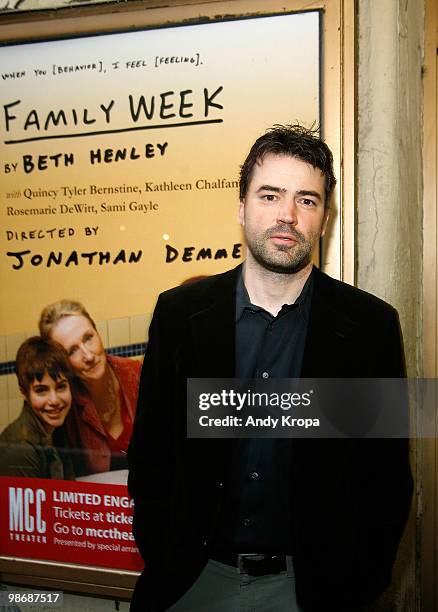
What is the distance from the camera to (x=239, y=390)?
1781 mm

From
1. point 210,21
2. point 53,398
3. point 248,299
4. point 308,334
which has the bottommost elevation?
point 53,398

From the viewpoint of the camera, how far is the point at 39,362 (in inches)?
92.1

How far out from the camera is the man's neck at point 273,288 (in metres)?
1.78

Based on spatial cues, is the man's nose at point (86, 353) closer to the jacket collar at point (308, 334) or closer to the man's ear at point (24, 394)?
the man's ear at point (24, 394)

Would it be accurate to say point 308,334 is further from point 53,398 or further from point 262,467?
point 53,398

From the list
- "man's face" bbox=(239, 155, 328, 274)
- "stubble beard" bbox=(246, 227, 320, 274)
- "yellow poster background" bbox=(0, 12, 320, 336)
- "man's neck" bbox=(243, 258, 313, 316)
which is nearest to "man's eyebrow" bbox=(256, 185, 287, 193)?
"man's face" bbox=(239, 155, 328, 274)

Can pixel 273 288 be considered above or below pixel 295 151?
below

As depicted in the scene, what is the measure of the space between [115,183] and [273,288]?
0.82 meters

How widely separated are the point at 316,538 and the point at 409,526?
639mm

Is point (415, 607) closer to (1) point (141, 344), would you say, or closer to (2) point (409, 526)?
(2) point (409, 526)

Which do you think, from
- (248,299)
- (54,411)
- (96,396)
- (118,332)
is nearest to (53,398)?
(54,411)

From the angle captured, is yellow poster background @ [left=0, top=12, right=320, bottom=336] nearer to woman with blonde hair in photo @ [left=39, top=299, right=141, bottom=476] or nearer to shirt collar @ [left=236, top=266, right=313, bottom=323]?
woman with blonde hair in photo @ [left=39, top=299, right=141, bottom=476]

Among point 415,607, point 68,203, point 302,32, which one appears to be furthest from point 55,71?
point 415,607

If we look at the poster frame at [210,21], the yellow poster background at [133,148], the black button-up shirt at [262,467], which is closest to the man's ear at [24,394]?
the yellow poster background at [133,148]
